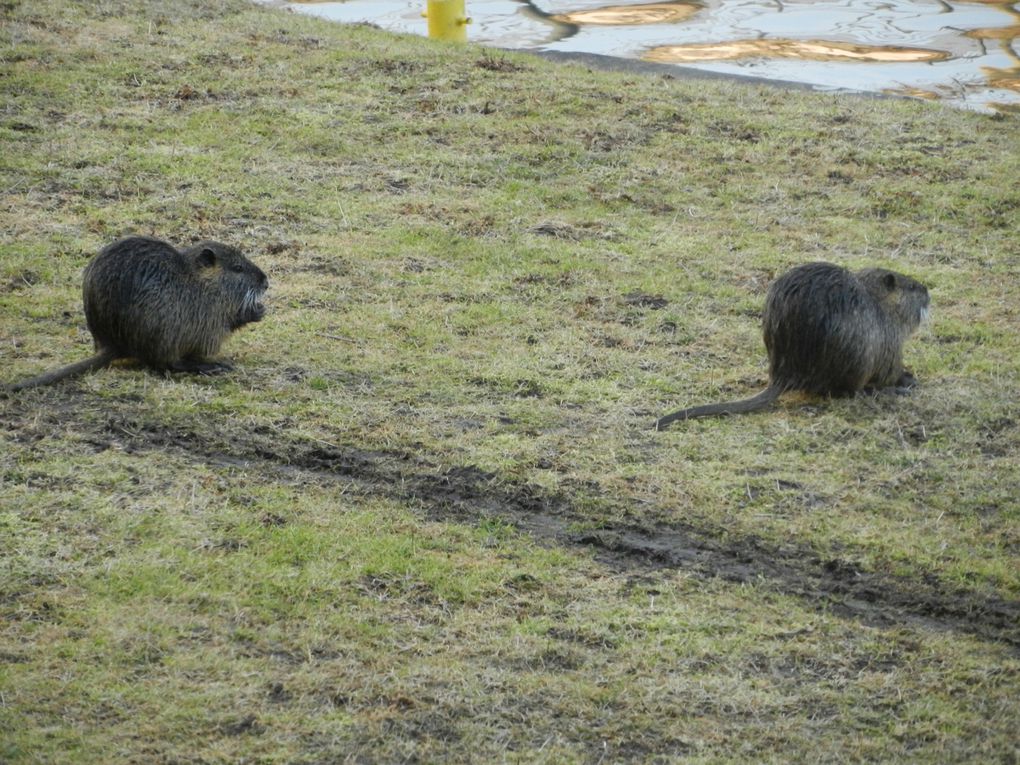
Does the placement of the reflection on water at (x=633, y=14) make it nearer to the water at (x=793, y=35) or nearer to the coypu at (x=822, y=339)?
the water at (x=793, y=35)

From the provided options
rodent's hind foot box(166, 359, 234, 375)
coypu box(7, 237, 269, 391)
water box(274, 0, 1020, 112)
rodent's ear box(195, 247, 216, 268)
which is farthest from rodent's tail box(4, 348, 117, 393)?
water box(274, 0, 1020, 112)

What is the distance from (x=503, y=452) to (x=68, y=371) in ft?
5.94

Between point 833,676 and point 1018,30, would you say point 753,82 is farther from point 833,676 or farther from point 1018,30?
point 833,676

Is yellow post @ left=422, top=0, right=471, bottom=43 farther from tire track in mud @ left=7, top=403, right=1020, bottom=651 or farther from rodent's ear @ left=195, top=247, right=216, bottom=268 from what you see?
tire track in mud @ left=7, top=403, right=1020, bottom=651

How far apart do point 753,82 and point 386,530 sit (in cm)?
650


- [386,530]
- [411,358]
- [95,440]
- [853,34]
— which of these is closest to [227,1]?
[853,34]

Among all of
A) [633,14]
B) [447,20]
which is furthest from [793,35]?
[447,20]

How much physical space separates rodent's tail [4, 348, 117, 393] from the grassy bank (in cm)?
6

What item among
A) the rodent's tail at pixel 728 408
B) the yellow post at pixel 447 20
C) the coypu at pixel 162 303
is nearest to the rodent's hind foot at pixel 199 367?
the coypu at pixel 162 303

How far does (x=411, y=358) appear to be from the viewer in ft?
18.8

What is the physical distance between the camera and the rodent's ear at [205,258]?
5566 millimetres

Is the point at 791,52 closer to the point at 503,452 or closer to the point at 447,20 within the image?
the point at 447,20

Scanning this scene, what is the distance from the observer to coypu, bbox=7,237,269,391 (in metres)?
5.27

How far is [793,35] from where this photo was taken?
36.6 ft
